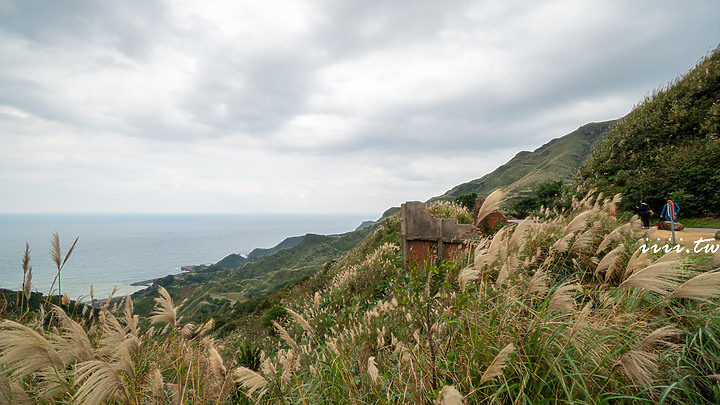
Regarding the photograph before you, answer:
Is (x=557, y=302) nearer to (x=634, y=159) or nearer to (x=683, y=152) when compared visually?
(x=683, y=152)

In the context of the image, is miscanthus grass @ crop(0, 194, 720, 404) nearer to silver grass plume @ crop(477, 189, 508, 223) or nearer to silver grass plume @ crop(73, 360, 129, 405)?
silver grass plume @ crop(73, 360, 129, 405)

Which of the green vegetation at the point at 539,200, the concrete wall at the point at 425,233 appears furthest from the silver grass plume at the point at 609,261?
the green vegetation at the point at 539,200

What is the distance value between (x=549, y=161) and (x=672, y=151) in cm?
7519

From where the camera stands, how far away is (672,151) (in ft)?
49.8

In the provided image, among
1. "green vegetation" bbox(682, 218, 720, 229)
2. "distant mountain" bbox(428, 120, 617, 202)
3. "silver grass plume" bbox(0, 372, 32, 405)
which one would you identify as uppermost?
"distant mountain" bbox(428, 120, 617, 202)

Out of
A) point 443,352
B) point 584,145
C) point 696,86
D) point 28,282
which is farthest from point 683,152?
point 584,145

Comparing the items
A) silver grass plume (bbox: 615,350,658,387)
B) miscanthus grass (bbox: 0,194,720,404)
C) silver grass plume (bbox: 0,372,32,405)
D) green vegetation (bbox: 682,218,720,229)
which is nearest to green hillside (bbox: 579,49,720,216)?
green vegetation (bbox: 682,218,720,229)

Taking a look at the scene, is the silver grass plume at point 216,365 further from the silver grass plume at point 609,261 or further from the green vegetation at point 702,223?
the green vegetation at point 702,223

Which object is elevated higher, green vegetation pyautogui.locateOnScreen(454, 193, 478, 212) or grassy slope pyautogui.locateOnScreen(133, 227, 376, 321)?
green vegetation pyautogui.locateOnScreen(454, 193, 478, 212)

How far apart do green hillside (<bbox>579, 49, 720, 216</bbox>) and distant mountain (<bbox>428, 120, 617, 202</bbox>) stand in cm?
4828

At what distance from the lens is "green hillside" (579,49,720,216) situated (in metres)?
13.0

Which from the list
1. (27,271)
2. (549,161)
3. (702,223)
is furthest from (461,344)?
(549,161)

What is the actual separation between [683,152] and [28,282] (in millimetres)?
23303

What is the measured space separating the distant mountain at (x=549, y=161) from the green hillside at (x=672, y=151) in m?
48.3
